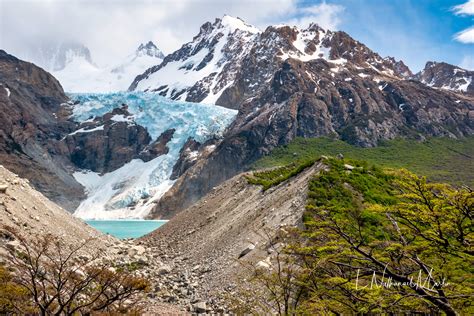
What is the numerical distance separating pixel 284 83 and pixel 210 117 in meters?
32.7

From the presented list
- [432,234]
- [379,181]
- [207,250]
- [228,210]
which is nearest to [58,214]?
[207,250]

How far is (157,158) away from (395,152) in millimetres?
101193

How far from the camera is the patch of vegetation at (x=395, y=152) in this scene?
134 metres

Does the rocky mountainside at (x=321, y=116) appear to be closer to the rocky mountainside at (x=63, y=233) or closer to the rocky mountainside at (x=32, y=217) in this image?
the rocky mountainside at (x=63, y=233)

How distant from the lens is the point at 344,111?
17338 centimetres

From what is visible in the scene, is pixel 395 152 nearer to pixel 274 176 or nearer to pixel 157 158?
pixel 157 158

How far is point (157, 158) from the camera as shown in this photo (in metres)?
197

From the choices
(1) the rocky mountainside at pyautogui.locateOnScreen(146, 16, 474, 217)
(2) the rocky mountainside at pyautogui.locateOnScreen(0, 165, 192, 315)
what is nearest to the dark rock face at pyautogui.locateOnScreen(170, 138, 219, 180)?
(1) the rocky mountainside at pyautogui.locateOnScreen(146, 16, 474, 217)

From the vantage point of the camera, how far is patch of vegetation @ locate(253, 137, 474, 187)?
134375 millimetres

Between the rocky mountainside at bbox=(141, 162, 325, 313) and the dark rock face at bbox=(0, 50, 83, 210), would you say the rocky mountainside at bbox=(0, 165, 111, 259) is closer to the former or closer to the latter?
the rocky mountainside at bbox=(141, 162, 325, 313)

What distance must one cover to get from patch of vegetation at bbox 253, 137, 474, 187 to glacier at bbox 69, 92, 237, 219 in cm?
3402

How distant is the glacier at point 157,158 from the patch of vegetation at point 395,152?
3402 centimetres

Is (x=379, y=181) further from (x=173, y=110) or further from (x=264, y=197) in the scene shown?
(x=173, y=110)

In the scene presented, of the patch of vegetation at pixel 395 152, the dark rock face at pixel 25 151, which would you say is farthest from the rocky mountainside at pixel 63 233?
the dark rock face at pixel 25 151
